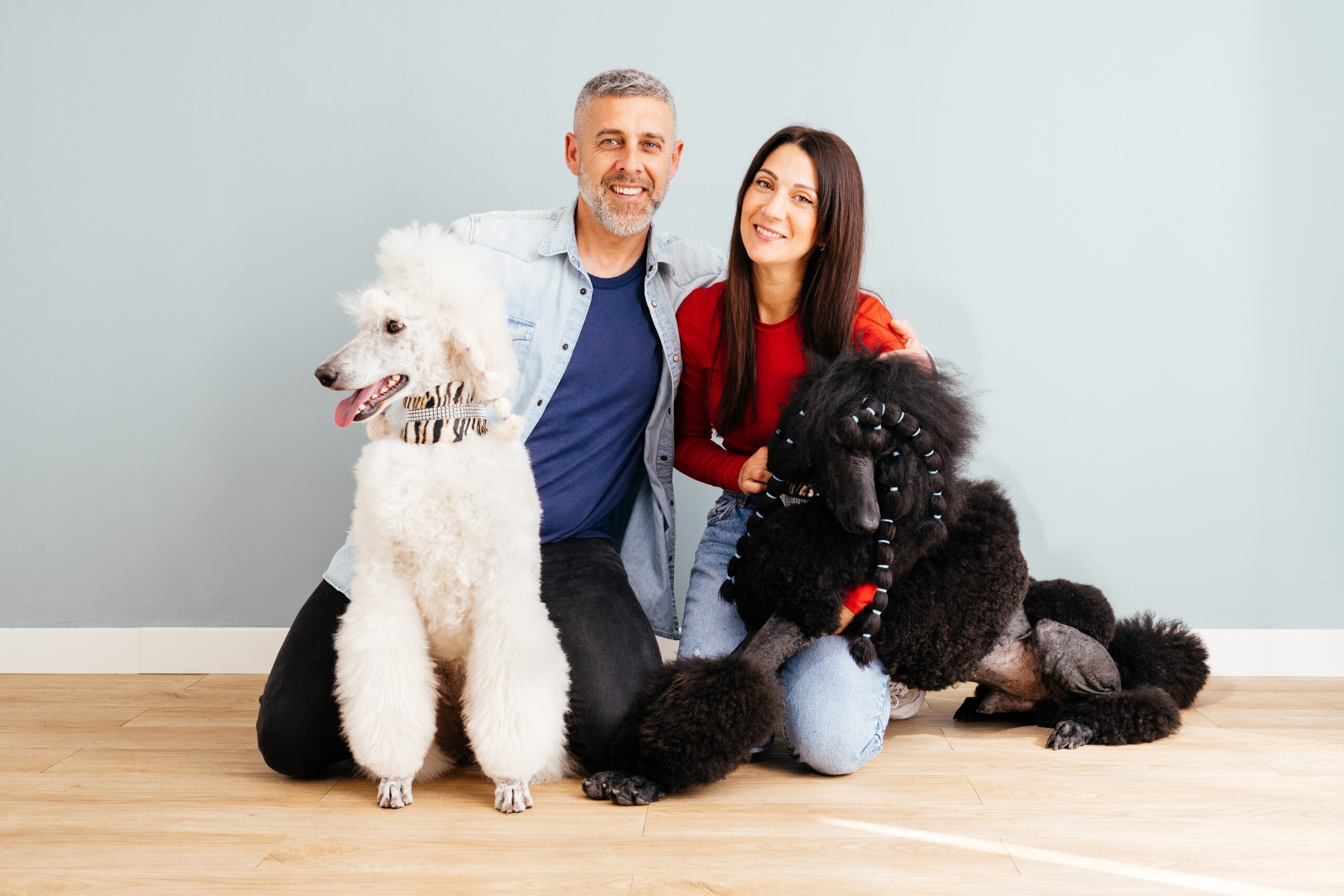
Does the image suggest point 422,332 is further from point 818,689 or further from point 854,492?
point 818,689

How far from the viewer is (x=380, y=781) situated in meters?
1.55

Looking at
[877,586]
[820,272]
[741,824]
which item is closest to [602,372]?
[820,272]

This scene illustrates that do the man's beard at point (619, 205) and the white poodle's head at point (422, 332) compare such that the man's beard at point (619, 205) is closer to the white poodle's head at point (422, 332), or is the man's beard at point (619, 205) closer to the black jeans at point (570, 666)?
the white poodle's head at point (422, 332)

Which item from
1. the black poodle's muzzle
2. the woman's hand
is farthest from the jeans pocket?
the black poodle's muzzle

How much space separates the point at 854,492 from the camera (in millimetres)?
1550

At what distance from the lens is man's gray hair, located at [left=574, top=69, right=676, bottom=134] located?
190 cm

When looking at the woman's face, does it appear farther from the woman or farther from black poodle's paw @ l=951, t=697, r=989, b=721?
black poodle's paw @ l=951, t=697, r=989, b=721

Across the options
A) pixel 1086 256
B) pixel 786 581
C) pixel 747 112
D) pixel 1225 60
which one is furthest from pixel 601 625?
pixel 1225 60

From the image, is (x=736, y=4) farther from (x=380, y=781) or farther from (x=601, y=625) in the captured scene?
(x=380, y=781)

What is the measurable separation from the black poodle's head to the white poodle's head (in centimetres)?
51

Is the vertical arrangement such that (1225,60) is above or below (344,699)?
above

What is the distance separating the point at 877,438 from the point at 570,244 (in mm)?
821

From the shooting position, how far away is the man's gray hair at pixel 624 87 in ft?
6.24

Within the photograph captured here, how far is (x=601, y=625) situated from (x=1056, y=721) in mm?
931
